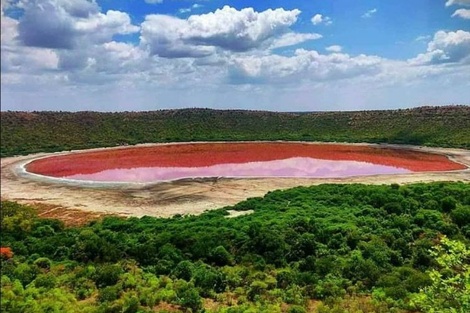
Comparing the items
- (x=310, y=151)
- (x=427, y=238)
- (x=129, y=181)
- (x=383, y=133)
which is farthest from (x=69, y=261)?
(x=383, y=133)

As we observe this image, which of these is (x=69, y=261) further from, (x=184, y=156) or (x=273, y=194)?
(x=184, y=156)

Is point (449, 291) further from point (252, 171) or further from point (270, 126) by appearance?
point (270, 126)

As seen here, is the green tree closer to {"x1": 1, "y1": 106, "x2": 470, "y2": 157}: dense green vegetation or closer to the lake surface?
the lake surface

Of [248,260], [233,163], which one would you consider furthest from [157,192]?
[233,163]

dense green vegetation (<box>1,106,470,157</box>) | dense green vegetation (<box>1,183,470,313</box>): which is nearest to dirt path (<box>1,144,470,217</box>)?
dense green vegetation (<box>1,183,470,313</box>)

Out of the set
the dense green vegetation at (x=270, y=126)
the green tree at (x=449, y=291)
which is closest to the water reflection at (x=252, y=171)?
the dense green vegetation at (x=270, y=126)

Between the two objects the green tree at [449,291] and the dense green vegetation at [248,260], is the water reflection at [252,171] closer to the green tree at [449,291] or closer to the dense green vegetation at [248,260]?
the dense green vegetation at [248,260]
